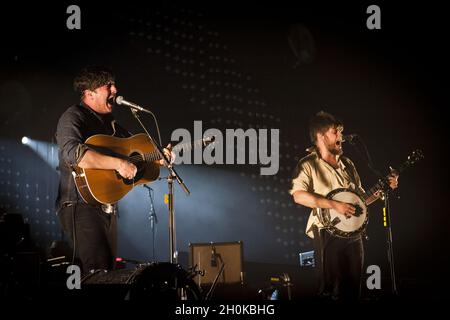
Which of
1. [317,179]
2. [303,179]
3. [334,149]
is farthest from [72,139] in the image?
[334,149]

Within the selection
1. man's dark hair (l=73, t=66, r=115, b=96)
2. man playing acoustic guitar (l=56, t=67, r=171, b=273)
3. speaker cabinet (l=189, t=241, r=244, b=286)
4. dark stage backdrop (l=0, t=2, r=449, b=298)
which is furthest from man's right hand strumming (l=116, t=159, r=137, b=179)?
dark stage backdrop (l=0, t=2, r=449, b=298)

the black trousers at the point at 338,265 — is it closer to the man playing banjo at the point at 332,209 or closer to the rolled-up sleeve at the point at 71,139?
the man playing banjo at the point at 332,209

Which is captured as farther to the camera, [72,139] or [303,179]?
[303,179]

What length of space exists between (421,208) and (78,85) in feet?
18.0

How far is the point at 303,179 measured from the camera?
17.3 ft

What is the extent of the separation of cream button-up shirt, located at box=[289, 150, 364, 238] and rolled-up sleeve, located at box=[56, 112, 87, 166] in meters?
2.48

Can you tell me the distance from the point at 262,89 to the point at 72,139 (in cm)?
495

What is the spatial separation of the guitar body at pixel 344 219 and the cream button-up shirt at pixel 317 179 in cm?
10

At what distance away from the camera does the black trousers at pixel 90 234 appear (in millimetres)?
3320

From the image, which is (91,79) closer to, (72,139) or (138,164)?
(72,139)

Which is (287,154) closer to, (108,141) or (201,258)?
(201,258)

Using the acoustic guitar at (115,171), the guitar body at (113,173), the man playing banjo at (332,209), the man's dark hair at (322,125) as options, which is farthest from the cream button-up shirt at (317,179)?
the guitar body at (113,173)
